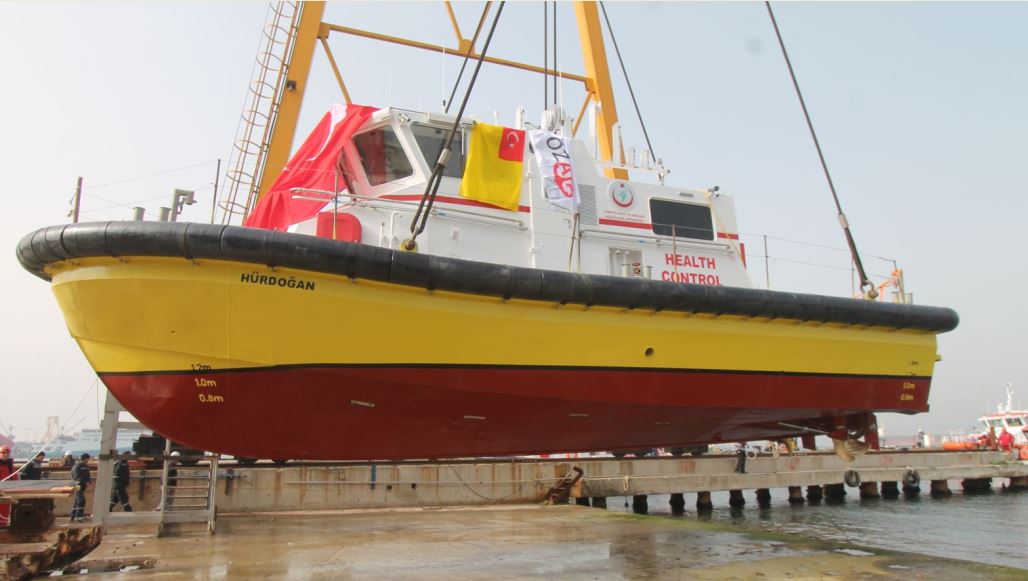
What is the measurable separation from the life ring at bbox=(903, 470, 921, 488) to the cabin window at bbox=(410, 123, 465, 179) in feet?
60.6

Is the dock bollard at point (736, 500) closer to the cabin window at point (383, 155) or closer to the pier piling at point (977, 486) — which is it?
the pier piling at point (977, 486)

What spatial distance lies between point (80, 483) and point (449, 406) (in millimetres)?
7093

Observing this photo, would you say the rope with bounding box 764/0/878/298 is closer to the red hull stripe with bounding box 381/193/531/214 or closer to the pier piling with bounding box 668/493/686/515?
the red hull stripe with bounding box 381/193/531/214

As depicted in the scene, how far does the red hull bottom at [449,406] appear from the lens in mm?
4238

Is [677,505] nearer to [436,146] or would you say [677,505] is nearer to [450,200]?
[450,200]

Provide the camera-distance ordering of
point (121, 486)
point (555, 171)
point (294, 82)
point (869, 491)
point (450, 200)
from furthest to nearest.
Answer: point (869, 491)
point (294, 82)
point (121, 486)
point (555, 171)
point (450, 200)

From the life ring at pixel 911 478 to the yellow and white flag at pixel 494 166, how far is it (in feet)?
59.2

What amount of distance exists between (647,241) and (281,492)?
7.70 meters

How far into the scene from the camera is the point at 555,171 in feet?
18.6

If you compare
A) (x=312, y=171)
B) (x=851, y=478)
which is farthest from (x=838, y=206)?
(x=851, y=478)

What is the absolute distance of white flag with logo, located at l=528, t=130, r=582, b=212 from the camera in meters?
5.63

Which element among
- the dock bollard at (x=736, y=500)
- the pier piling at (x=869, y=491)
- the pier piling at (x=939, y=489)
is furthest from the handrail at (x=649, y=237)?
the pier piling at (x=939, y=489)

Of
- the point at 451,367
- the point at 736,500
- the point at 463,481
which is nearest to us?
the point at 451,367

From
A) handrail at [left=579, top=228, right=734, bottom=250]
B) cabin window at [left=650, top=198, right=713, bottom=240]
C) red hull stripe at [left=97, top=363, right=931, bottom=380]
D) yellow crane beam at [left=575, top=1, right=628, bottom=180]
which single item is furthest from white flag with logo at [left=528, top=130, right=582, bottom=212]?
yellow crane beam at [left=575, top=1, right=628, bottom=180]
